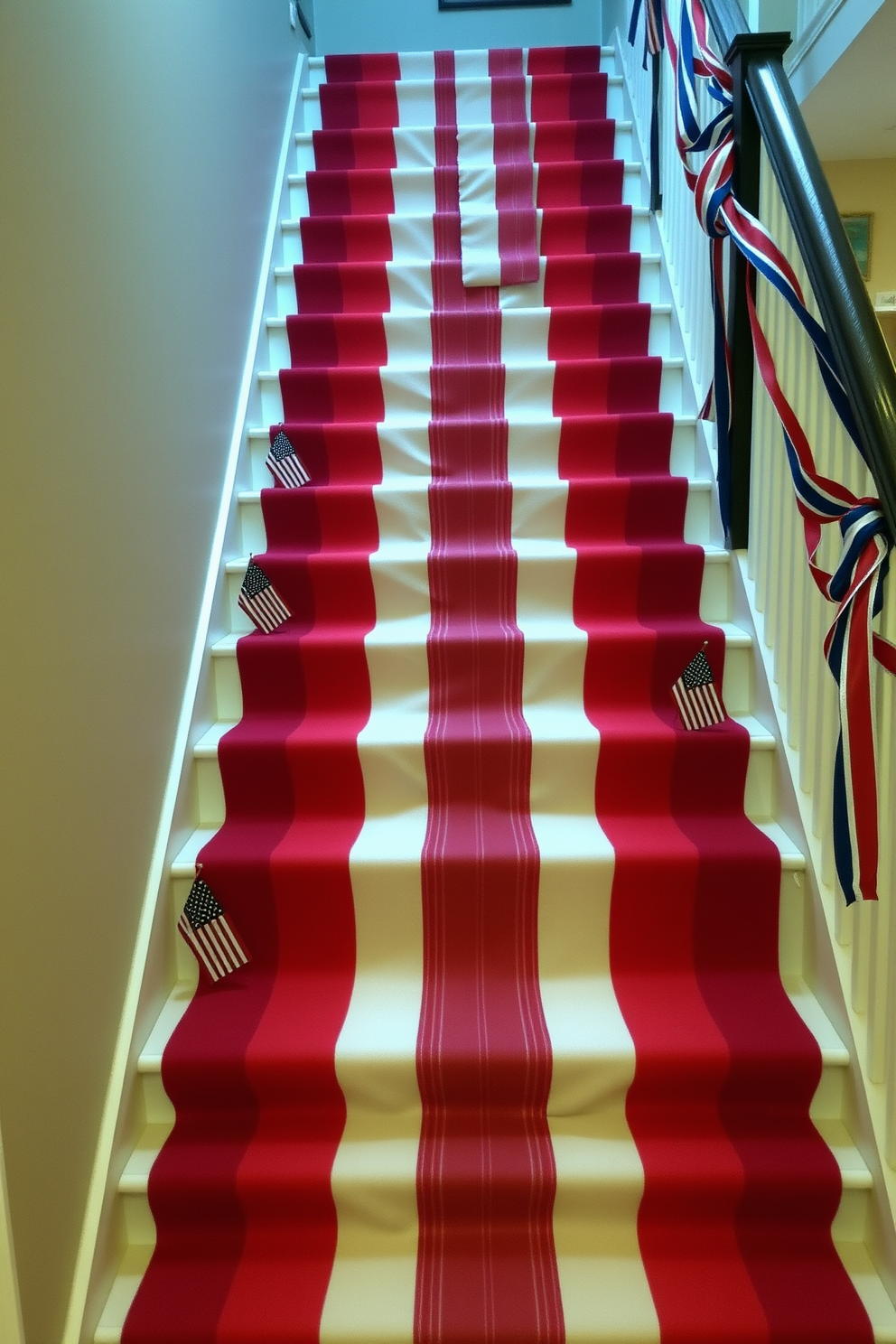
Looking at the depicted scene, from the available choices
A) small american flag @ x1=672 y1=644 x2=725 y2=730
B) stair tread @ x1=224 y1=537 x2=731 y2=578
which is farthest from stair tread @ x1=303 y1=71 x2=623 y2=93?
small american flag @ x1=672 y1=644 x2=725 y2=730

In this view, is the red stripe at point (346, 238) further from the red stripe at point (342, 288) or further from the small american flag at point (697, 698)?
the small american flag at point (697, 698)

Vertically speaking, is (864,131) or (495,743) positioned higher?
(864,131)

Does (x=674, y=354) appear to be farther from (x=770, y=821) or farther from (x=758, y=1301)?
(x=758, y=1301)

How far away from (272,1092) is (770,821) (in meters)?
0.94

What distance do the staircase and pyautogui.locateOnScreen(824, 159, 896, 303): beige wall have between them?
4.79ft

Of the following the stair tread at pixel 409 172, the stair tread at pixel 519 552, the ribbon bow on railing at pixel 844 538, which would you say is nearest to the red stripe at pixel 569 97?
the stair tread at pixel 409 172

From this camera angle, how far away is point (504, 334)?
251 cm

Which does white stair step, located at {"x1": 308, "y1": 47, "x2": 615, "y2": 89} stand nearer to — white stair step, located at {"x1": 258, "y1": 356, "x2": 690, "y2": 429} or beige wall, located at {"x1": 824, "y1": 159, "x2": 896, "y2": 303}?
beige wall, located at {"x1": 824, "y1": 159, "x2": 896, "y2": 303}

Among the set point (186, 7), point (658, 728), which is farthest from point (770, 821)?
point (186, 7)

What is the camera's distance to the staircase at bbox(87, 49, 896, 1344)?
1298mm

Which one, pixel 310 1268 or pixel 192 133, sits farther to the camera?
pixel 192 133

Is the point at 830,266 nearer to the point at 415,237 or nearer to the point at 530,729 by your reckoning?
the point at 530,729

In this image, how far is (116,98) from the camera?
5.08 feet

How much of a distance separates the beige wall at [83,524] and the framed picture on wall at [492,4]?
247 cm
